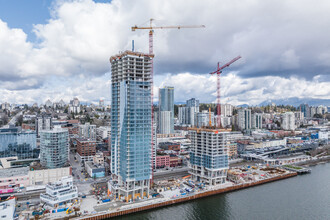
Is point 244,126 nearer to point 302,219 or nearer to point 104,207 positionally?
point 302,219

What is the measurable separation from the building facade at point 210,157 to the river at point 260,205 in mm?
3146

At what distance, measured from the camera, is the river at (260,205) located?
25453mm

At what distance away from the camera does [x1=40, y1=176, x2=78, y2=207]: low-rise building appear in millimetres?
25922

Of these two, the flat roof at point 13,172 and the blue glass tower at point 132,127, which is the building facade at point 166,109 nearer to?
the flat roof at point 13,172

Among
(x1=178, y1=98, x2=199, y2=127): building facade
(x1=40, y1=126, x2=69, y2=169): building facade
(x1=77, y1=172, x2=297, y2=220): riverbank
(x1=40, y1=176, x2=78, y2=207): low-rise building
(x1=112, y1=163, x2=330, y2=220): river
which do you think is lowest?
(x1=112, y1=163, x2=330, y2=220): river

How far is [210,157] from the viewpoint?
33625 mm

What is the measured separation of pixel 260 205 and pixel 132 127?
702 inches

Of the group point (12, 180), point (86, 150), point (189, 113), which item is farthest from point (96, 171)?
point (189, 113)

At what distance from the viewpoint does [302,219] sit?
2467cm

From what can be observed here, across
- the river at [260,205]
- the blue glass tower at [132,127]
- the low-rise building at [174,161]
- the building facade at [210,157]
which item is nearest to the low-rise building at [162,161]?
the low-rise building at [174,161]

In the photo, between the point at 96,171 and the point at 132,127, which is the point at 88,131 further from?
the point at 132,127

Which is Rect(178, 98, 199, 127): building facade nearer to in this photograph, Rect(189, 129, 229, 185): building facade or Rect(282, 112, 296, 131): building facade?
Rect(282, 112, 296, 131): building facade

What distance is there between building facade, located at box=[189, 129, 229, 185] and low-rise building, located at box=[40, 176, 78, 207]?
1754cm

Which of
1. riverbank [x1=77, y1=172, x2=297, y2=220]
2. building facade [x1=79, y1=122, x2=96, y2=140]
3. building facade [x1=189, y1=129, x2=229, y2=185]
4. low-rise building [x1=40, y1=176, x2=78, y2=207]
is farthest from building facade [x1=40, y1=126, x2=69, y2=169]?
building facade [x1=79, y1=122, x2=96, y2=140]
